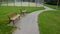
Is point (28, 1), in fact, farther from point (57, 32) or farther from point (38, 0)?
point (57, 32)

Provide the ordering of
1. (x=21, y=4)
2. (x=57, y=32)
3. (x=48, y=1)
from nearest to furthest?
1. (x=57, y=32)
2. (x=21, y=4)
3. (x=48, y=1)

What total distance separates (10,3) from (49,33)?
1832 cm

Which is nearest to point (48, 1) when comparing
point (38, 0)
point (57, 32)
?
Answer: point (38, 0)

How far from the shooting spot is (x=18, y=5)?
83.1 feet

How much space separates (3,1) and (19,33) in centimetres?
1915

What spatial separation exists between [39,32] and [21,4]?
17.0 meters

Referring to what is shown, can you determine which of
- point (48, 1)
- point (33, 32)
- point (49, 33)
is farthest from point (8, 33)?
point (48, 1)

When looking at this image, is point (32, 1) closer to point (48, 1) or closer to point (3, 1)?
point (3, 1)

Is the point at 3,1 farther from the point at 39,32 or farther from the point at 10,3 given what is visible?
the point at 39,32

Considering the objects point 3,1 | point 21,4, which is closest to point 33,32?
point 21,4

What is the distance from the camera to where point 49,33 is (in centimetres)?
827

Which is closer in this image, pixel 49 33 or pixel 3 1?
pixel 49 33

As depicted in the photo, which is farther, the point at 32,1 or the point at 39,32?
the point at 32,1

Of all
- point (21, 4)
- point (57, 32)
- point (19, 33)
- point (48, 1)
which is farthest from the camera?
point (48, 1)
